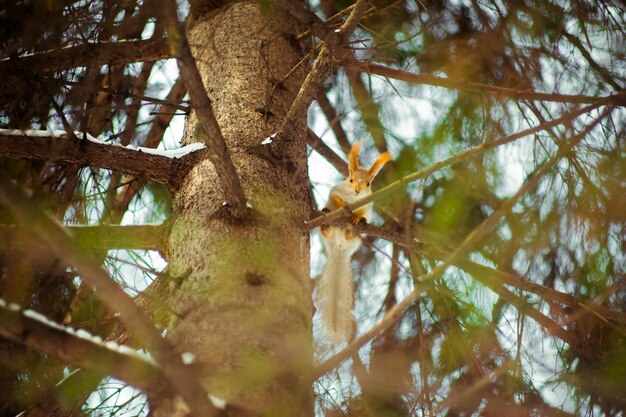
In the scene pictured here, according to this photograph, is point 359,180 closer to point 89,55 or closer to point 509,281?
Answer: point 509,281

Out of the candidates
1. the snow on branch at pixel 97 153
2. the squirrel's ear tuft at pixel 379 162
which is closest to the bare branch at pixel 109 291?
the snow on branch at pixel 97 153

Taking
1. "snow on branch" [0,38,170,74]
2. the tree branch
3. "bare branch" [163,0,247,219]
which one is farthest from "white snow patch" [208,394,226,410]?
"snow on branch" [0,38,170,74]

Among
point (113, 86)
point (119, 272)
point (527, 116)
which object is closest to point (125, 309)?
point (119, 272)

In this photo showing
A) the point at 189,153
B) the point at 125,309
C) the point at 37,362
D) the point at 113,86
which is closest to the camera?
the point at 125,309

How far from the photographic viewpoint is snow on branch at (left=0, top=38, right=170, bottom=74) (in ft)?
7.60

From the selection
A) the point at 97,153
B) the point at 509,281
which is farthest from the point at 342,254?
the point at 97,153

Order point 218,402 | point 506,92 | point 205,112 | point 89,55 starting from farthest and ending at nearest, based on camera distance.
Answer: point 89,55
point 506,92
point 205,112
point 218,402

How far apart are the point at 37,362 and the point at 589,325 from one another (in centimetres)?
233

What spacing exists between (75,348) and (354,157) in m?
2.16

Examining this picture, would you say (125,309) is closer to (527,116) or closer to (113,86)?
(527,116)

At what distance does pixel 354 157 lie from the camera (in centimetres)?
327

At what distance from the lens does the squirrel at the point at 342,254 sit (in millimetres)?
2979

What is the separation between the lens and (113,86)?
3.31 metres

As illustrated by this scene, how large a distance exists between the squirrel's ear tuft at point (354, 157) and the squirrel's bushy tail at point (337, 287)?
1.18 ft
